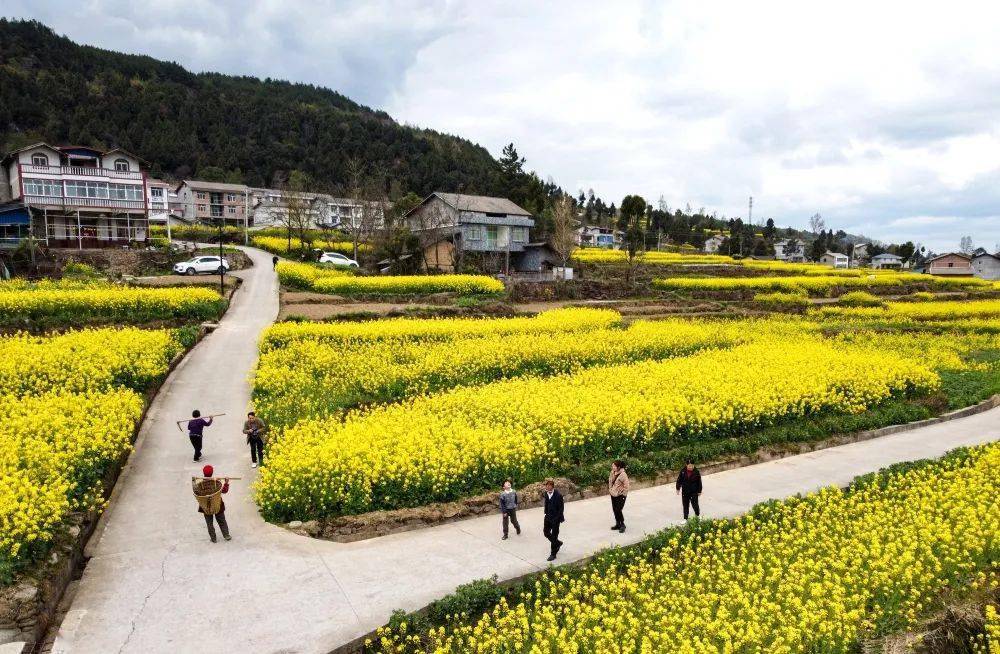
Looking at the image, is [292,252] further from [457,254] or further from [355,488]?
Result: [355,488]

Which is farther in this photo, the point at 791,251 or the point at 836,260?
the point at 791,251

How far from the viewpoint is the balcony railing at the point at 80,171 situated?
42.4 meters

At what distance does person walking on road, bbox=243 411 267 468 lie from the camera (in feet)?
44.8

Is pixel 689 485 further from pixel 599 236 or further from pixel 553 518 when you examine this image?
pixel 599 236

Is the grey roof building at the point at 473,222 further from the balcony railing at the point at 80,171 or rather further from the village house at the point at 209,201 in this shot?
the village house at the point at 209,201

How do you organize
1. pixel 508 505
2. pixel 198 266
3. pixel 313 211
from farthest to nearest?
pixel 313 211
pixel 198 266
pixel 508 505

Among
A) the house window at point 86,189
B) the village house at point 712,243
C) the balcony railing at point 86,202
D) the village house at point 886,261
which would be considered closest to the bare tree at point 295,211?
the balcony railing at point 86,202

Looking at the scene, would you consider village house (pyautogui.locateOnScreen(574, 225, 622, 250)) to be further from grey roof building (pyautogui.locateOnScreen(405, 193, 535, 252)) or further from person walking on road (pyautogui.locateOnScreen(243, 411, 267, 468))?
person walking on road (pyautogui.locateOnScreen(243, 411, 267, 468))

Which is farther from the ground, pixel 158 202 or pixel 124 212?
pixel 158 202

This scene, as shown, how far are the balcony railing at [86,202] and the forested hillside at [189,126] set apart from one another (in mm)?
55126

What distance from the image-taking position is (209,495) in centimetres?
1030

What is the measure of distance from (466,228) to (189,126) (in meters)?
91.0

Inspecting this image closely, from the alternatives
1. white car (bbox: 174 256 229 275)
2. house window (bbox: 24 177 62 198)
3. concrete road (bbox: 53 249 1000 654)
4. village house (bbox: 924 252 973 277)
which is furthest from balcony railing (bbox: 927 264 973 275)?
house window (bbox: 24 177 62 198)

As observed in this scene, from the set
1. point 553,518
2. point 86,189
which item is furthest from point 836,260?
point 553,518
